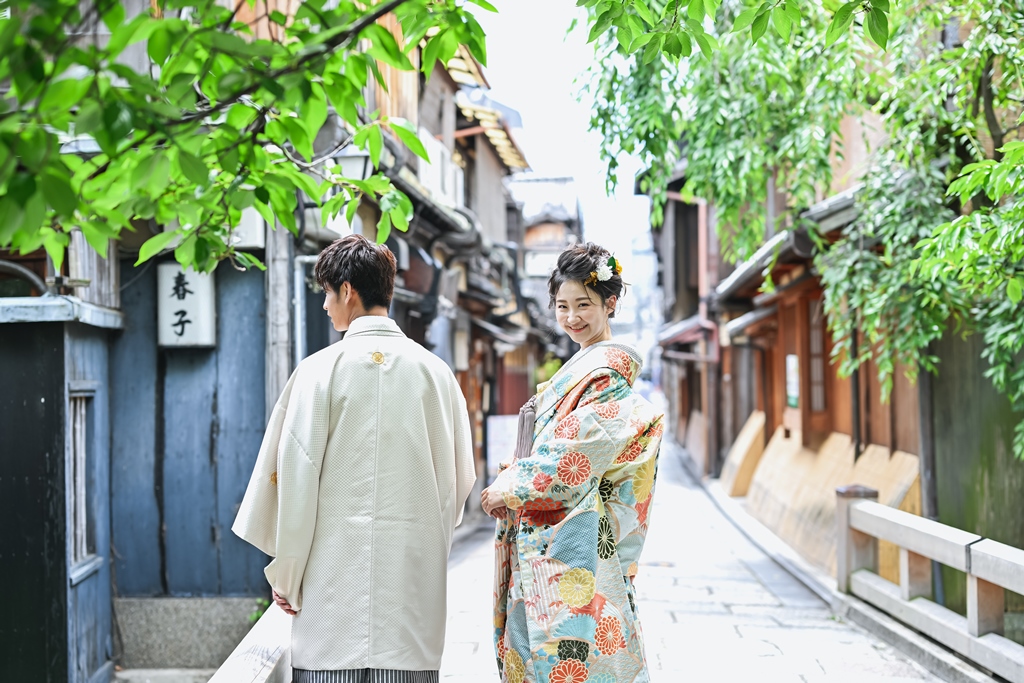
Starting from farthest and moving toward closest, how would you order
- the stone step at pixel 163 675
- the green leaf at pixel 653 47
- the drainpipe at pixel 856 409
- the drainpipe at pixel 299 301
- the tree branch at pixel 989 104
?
the drainpipe at pixel 856 409 < the drainpipe at pixel 299 301 < the stone step at pixel 163 675 < the tree branch at pixel 989 104 < the green leaf at pixel 653 47

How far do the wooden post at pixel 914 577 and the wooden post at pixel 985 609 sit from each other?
1059mm

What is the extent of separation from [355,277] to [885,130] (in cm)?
582

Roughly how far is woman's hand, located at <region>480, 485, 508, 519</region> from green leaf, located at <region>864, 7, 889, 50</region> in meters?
2.03

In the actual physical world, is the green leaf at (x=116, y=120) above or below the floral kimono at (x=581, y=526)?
above

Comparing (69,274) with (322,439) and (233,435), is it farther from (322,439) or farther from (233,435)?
(322,439)

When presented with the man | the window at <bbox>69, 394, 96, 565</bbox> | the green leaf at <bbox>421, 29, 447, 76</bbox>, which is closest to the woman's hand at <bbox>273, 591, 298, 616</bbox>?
the man

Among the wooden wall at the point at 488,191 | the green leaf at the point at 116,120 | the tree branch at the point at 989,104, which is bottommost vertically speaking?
the green leaf at the point at 116,120

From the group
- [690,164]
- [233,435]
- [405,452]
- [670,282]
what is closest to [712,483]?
[670,282]

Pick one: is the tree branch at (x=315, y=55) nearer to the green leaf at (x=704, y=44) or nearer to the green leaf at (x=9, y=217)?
the green leaf at (x=9, y=217)

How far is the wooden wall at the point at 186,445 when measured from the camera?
747cm

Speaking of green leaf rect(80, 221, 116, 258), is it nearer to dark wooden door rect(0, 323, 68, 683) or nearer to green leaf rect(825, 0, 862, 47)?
green leaf rect(825, 0, 862, 47)

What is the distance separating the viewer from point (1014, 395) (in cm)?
643

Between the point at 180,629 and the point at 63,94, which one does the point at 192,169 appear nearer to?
the point at 63,94

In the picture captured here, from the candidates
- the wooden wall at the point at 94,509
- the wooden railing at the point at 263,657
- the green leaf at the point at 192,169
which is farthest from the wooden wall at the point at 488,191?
the green leaf at the point at 192,169
